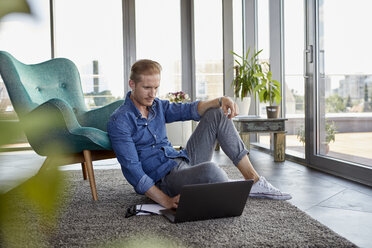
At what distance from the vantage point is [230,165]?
3297 millimetres

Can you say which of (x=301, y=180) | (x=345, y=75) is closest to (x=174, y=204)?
(x=301, y=180)

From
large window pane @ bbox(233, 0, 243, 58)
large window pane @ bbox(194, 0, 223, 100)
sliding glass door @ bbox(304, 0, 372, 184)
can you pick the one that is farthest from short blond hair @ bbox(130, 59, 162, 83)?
large window pane @ bbox(194, 0, 223, 100)

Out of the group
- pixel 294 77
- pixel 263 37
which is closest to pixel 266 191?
pixel 294 77

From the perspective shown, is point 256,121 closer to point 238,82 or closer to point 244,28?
point 238,82

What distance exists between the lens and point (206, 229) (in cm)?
155

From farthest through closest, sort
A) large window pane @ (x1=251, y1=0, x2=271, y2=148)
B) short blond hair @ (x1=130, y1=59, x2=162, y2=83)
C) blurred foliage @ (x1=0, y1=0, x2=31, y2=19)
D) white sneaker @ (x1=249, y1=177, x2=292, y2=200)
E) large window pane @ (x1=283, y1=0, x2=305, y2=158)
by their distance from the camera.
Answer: large window pane @ (x1=251, y1=0, x2=271, y2=148)
large window pane @ (x1=283, y1=0, x2=305, y2=158)
white sneaker @ (x1=249, y1=177, x2=292, y2=200)
short blond hair @ (x1=130, y1=59, x2=162, y2=83)
blurred foliage @ (x1=0, y1=0, x2=31, y2=19)

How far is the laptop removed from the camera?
4.80 feet

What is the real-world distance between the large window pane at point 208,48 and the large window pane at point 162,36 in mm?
301

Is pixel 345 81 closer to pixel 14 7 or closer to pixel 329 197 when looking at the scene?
pixel 329 197

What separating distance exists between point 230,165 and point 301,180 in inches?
31.8

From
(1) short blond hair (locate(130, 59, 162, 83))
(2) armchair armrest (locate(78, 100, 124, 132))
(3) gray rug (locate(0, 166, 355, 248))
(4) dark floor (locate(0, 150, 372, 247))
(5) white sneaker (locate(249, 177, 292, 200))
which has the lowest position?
(4) dark floor (locate(0, 150, 372, 247))

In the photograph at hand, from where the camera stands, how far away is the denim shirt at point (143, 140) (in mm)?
1745

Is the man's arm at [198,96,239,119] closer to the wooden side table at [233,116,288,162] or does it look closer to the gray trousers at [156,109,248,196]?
the gray trousers at [156,109,248,196]

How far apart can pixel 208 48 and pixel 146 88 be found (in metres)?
3.81
